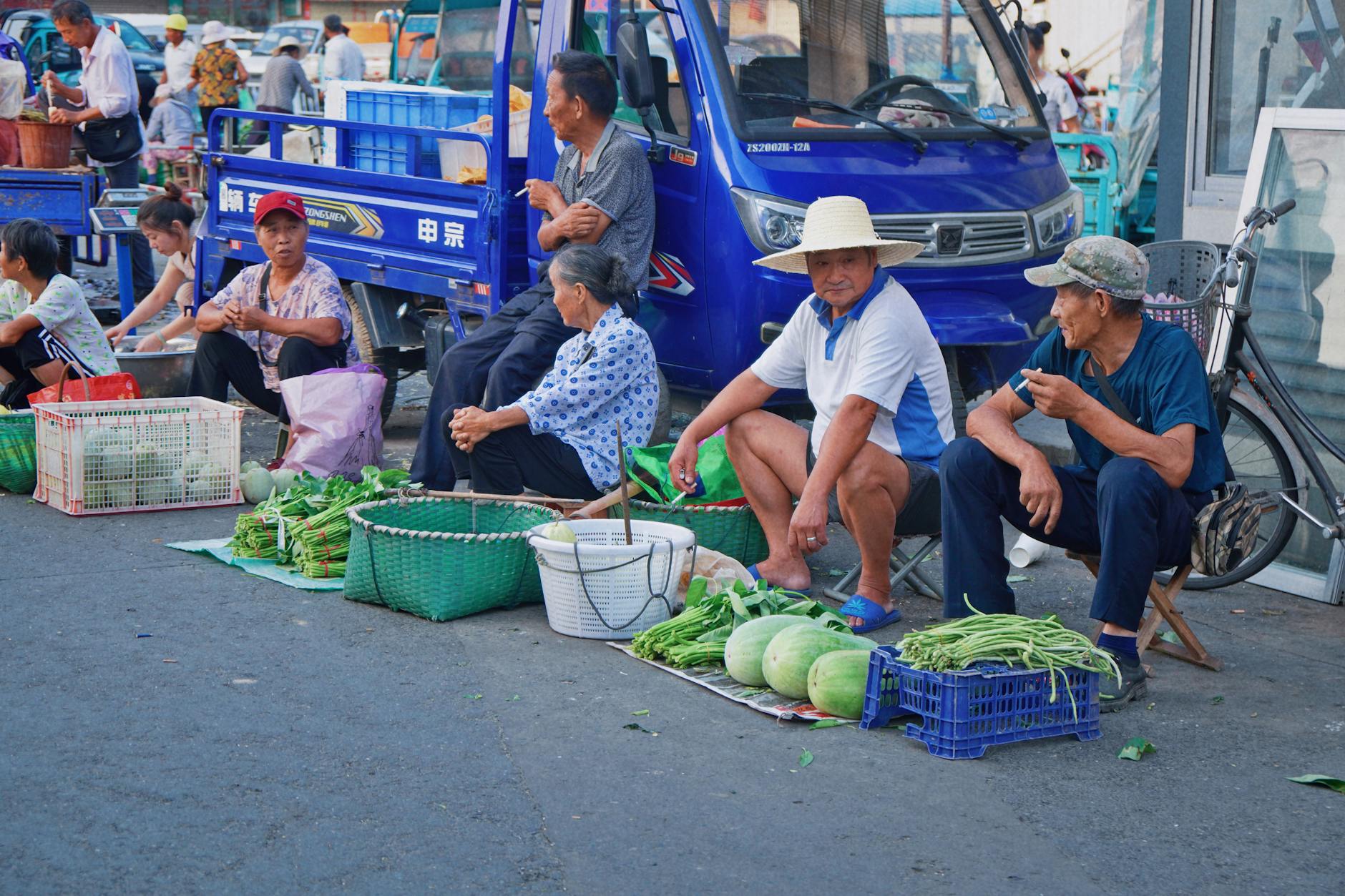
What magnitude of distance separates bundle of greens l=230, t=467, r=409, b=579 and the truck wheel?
7.28 ft

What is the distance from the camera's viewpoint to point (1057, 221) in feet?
24.3

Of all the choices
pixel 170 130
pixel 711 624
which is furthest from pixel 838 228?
pixel 170 130

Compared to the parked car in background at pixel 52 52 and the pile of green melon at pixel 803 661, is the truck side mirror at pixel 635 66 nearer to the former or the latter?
the pile of green melon at pixel 803 661

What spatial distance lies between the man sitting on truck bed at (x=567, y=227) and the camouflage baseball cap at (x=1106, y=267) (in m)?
2.42

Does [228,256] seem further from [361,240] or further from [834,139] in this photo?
[834,139]

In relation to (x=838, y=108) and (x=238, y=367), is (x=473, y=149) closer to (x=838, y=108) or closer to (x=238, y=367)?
(x=238, y=367)

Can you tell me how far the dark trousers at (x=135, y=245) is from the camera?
12.2 m

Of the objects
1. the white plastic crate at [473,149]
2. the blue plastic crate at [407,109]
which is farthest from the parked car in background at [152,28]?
the white plastic crate at [473,149]

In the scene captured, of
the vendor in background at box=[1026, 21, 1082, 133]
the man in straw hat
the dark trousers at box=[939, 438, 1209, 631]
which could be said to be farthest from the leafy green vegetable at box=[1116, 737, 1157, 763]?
the vendor in background at box=[1026, 21, 1082, 133]

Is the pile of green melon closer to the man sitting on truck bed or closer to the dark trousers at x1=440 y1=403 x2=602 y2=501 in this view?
the dark trousers at x1=440 y1=403 x2=602 y2=501

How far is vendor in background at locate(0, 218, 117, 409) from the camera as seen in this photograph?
24.8 feet

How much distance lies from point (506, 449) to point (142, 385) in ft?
11.9

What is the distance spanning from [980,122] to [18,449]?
480 cm

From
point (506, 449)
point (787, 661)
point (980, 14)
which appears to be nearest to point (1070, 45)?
point (980, 14)
